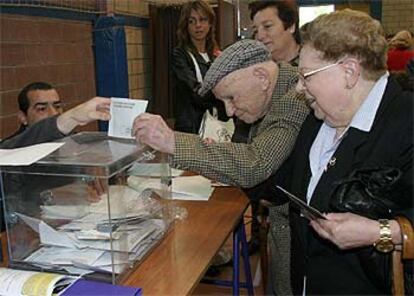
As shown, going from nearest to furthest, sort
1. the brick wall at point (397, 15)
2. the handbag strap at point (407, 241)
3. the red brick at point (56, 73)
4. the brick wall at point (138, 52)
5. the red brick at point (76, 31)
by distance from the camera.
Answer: the handbag strap at point (407, 241)
the red brick at point (56, 73)
the red brick at point (76, 31)
the brick wall at point (138, 52)
the brick wall at point (397, 15)

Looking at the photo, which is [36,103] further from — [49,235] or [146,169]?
[49,235]

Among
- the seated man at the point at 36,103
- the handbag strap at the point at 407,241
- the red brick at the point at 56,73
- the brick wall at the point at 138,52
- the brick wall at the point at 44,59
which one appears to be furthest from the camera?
the brick wall at the point at 138,52

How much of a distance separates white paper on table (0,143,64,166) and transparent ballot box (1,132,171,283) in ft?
0.06

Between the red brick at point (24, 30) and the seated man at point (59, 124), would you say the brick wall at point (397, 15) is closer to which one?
the red brick at point (24, 30)

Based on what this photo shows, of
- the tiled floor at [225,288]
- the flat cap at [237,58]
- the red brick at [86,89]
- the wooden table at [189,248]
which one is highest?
the flat cap at [237,58]

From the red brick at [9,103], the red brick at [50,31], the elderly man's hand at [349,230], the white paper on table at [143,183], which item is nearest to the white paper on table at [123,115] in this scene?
the white paper on table at [143,183]

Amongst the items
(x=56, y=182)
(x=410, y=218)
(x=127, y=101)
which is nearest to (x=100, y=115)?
(x=127, y=101)

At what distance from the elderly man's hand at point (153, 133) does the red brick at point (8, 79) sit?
1.58 metres

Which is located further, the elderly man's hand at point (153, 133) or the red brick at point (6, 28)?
the red brick at point (6, 28)

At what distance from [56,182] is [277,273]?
38.4 inches

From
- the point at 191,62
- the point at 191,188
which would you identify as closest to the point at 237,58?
the point at 191,188

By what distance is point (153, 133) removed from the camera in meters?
1.40

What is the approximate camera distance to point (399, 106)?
1.23 m

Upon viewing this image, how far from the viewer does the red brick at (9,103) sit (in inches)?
103
